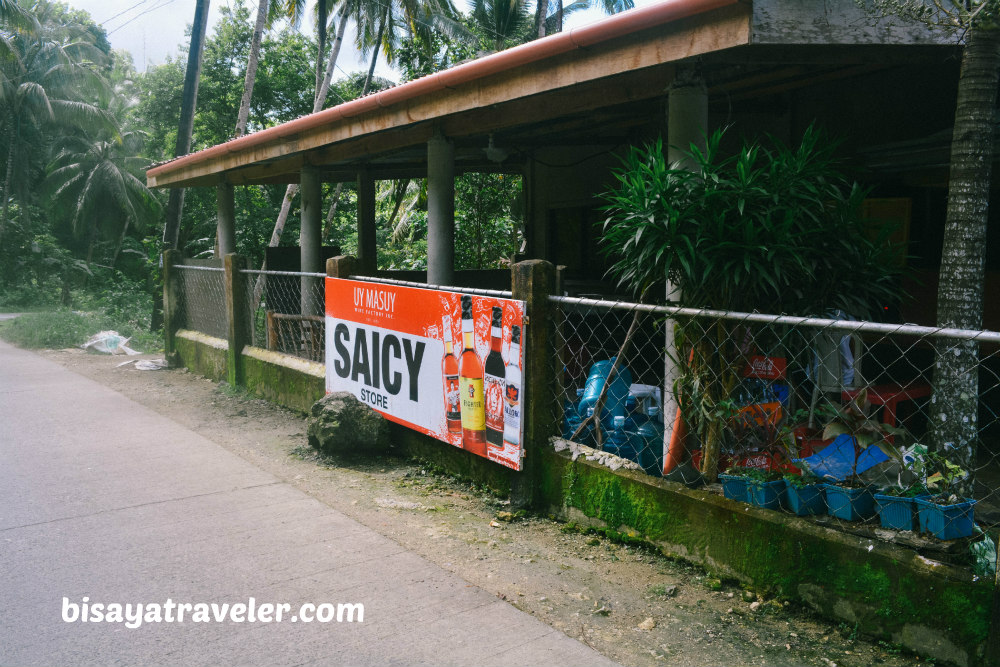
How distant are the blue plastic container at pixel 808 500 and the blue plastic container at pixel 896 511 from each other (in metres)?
0.26

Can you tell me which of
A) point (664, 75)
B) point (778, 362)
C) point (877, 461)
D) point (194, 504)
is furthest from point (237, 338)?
point (877, 461)

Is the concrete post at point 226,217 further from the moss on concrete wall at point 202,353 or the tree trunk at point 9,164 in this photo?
the tree trunk at point 9,164

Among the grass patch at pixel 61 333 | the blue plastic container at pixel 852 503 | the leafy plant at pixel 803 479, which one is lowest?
the grass patch at pixel 61 333

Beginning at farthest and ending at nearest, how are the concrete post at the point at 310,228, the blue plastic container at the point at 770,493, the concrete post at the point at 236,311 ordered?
1. the concrete post at the point at 310,228
2. the concrete post at the point at 236,311
3. the blue plastic container at the point at 770,493

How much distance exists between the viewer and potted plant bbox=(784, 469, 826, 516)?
3.43 m

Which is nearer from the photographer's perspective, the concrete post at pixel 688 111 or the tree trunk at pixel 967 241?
the tree trunk at pixel 967 241

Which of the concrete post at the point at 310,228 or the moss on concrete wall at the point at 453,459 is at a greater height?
the concrete post at the point at 310,228

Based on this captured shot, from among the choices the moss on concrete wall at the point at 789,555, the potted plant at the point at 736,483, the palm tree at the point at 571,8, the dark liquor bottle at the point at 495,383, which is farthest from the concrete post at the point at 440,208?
the palm tree at the point at 571,8

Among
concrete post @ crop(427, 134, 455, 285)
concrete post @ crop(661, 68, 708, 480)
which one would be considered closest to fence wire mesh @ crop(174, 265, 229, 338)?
concrete post @ crop(427, 134, 455, 285)

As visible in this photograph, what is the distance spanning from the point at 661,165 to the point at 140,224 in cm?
3578

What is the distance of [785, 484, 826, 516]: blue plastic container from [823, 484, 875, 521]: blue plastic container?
3.2 inches

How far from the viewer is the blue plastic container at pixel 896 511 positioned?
3104 mm

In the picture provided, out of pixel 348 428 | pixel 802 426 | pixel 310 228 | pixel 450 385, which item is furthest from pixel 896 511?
pixel 310 228

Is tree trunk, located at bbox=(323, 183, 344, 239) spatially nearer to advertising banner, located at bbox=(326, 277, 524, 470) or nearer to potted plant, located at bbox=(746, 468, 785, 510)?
advertising banner, located at bbox=(326, 277, 524, 470)
